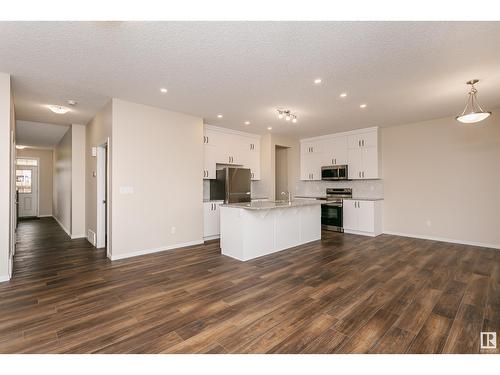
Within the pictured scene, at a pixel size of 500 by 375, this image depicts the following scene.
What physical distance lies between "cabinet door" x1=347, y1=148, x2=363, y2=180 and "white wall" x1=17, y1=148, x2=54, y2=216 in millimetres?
11268

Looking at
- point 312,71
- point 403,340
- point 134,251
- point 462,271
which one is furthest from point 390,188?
point 134,251

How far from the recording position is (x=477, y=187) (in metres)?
4.73

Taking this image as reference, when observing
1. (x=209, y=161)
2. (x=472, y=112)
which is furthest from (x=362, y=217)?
(x=209, y=161)

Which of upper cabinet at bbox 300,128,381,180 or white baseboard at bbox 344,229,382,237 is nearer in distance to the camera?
white baseboard at bbox 344,229,382,237

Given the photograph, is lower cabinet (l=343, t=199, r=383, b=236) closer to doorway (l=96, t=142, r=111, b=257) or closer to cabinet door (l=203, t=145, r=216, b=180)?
cabinet door (l=203, t=145, r=216, b=180)

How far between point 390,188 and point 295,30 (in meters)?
5.04

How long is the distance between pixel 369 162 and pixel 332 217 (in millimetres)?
1682

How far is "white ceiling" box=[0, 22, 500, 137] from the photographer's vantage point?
2.18 metres

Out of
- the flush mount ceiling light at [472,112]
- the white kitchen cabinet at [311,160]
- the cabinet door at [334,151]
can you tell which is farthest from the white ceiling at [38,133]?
the flush mount ceiling light at [472,112]

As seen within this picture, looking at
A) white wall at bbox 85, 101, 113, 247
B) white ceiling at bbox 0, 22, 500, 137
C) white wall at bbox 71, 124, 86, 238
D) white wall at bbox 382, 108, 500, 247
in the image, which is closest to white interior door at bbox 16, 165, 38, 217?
white wall at bbox 71, 124, 86, 238

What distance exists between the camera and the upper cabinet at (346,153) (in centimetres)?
592

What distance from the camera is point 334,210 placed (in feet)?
20.6

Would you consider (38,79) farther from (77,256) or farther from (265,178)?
(265,178)

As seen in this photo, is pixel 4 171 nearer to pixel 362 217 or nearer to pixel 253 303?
pixel 253 303
